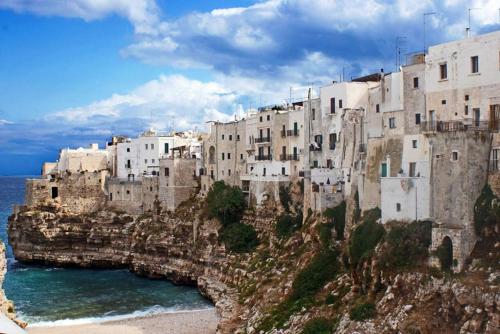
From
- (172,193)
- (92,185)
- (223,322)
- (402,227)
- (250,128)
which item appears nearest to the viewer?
(402,227)

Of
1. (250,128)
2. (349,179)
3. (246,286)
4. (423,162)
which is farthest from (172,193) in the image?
(423,162)

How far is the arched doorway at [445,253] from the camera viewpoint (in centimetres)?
3184

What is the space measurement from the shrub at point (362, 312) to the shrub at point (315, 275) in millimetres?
5490

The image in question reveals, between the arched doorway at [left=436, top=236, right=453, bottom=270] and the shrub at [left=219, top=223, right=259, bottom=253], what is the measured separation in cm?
2340

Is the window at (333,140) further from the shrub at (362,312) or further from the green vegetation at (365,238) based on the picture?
the shrub at (362,312)

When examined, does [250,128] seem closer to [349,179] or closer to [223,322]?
[349,179]

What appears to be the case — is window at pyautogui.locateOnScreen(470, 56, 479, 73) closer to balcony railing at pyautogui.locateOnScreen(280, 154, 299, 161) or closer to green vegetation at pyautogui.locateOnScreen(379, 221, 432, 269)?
green vegetation at pyautogui.locateOnScreen(379, 221, 432, 269)

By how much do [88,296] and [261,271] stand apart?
53.9 ft

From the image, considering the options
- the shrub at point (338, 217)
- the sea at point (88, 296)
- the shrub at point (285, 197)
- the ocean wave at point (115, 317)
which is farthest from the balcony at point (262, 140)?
the ocean wave at point (115, 317)

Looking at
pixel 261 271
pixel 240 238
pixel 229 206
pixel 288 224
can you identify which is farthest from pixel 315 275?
pixel 229 206

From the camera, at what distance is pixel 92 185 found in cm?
7419

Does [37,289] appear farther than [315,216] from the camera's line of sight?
Yes

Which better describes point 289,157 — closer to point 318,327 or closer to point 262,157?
point 262,157

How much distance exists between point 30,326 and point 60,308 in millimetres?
5492
